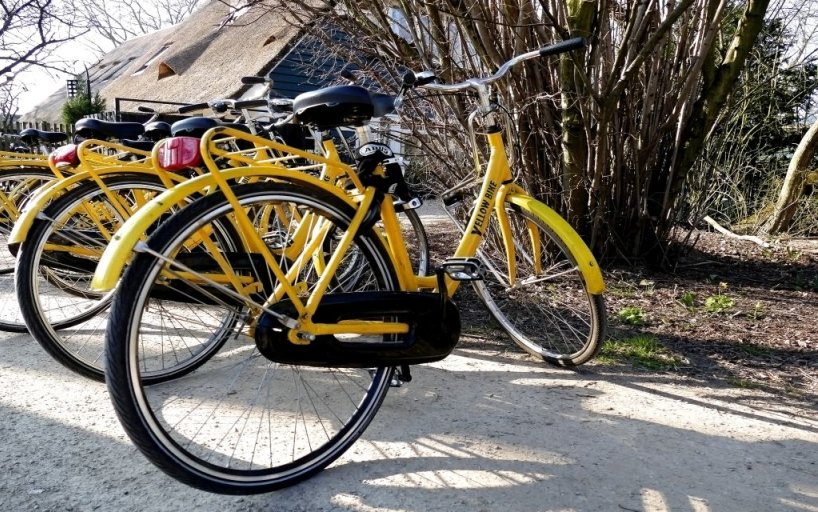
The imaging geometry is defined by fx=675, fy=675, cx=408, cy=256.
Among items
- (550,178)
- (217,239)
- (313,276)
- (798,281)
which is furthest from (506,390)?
(798,281)

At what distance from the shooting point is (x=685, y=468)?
97.0 inches

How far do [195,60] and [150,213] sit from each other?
21.9 m

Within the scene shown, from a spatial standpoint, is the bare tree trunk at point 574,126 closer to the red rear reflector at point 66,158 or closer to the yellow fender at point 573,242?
the yellow fender at point 573,242

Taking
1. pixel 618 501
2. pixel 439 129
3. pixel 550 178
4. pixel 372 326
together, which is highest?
pixel 439 129

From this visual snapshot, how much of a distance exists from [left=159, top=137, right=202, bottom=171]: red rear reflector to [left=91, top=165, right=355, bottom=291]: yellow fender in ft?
0.40

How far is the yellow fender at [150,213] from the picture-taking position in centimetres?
193

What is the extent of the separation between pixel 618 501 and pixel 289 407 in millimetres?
1405

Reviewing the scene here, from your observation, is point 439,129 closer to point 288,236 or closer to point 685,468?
point 288,236

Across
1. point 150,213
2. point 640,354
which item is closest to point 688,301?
point 640,354

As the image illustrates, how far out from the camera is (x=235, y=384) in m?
3.18

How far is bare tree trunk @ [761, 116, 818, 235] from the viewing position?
302 inches

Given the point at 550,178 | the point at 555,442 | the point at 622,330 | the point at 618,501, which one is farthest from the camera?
the point at 550,178

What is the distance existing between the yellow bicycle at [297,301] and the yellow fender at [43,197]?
622mm

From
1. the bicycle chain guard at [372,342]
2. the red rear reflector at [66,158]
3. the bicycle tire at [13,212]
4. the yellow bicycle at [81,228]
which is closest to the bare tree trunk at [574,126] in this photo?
the yellow bicycle at [81,228]
